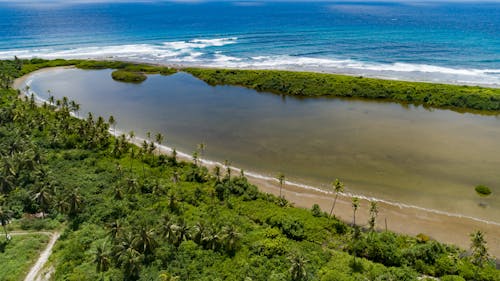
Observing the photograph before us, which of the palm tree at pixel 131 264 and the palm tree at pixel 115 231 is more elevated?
the palm tree at pixel 115 231

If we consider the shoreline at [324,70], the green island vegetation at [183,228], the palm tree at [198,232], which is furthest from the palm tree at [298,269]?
the shoreline at [324,70]

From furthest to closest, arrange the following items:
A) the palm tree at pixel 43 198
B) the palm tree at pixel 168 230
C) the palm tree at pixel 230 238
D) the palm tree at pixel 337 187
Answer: the palm tree at pixel 337 187, the palm tree at pixel 43 198, the palm tree at pixel 168 230, the palm tree at pixel 230 238

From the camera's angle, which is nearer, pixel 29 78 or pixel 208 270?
pixel 208 270

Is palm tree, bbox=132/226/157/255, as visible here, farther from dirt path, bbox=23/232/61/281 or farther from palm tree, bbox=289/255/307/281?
palm tree, bbox=289/255/307/281

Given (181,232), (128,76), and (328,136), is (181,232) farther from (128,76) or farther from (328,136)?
(128,76)

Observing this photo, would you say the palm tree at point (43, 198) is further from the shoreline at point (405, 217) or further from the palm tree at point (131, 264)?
the shoreline at point (405, 217)

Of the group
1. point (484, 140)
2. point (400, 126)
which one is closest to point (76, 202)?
point (400, 126)

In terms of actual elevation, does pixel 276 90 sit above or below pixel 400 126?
above

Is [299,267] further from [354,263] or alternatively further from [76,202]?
[76,202]
